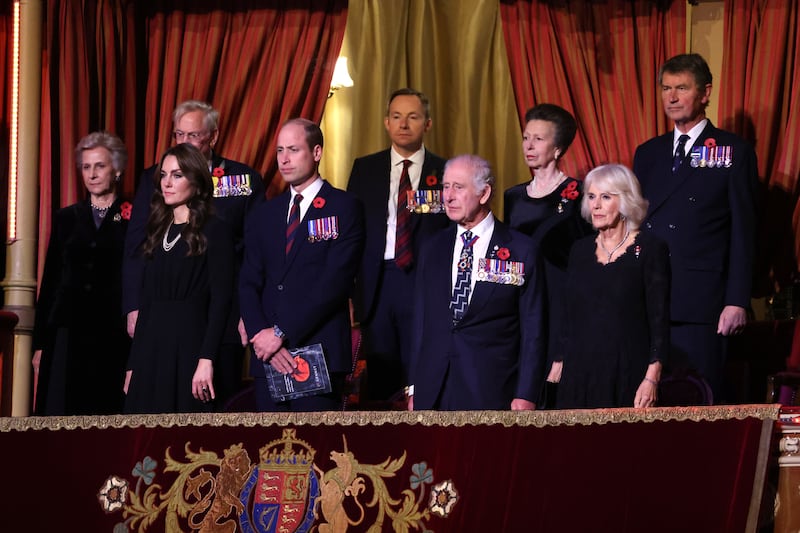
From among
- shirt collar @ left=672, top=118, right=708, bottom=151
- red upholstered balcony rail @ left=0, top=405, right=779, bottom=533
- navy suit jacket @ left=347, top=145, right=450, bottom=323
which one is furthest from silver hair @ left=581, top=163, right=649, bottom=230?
navy suit jacket @ left=347, top=145, right=450, bottom=323

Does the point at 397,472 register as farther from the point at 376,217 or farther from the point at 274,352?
the point at 376,217

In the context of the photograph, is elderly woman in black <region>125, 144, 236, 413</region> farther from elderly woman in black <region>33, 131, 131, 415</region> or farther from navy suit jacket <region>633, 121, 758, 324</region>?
navy suit jacket <region>633, 121, 758, 324</region>

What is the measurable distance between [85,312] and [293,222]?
3.69 ft

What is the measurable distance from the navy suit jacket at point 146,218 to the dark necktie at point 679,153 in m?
1.90

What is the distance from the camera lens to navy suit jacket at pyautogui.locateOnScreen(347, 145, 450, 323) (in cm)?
593

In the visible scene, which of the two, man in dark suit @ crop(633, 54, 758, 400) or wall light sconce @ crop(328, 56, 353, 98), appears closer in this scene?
man in dark suit @ crop(633, 54, 758, 400)

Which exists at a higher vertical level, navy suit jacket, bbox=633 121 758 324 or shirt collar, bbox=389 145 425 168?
shirt collar, bbox=389 145 425 168

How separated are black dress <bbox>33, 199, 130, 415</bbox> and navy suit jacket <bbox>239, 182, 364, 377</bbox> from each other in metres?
0.80

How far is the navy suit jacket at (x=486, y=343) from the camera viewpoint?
4.64 meters

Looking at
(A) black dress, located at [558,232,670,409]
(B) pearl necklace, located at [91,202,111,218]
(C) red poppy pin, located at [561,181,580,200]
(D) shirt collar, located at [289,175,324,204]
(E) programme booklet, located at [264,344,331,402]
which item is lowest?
(E) programme booklet, located at [264,344,331,402]

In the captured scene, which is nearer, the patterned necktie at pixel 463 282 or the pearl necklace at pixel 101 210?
the patterned necktie at pixel 463 282

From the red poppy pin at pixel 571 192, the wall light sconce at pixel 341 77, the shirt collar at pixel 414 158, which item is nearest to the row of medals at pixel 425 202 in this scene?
the shirt collar at pixel 414 158

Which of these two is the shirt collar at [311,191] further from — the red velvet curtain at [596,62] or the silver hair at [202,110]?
the red velvet curtain at [596,62]

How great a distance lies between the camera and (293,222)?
5.14 metres
